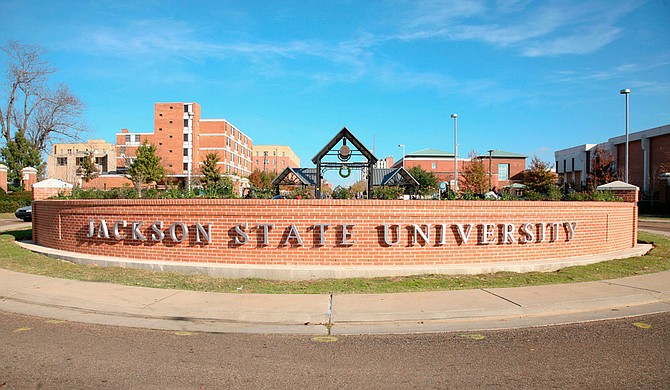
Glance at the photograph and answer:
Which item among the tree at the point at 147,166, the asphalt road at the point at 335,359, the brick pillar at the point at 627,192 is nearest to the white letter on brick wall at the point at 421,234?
the asphalt road at the point at 335,359

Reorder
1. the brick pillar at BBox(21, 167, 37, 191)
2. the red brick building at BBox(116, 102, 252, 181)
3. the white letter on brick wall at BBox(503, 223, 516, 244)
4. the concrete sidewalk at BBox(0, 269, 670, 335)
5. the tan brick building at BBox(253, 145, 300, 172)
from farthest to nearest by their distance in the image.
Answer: the tan brick building at BBox(253, 145, 300, 172), the red brick building at BBox(116, 102, 252, 181), the brick pillar at BBox(21, 167, 37, 191), the white letter on brick wall at BBox(503, 223, 516, 244), the concrete sidewalk at BBox(0, 269, 670, 335)

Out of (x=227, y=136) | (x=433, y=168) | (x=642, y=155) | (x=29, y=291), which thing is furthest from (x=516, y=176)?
(x=29, y=291)

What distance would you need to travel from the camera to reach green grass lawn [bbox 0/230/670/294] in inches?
356

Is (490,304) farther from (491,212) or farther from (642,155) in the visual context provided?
(642,155)

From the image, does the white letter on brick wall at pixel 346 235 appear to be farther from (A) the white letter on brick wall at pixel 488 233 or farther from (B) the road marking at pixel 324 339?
(B) the road marking at pixel 324 339

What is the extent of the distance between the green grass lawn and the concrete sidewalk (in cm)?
46

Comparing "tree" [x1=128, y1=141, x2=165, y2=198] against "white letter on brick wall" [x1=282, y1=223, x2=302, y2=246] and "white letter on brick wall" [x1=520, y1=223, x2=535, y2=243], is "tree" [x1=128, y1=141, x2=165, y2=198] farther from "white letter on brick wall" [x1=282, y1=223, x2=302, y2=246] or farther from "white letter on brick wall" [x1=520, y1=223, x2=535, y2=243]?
"white letter on brick wall" [x1=520, y1=223, x2=535, y2=243]

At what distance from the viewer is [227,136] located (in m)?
96.6

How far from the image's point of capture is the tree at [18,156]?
174 feet

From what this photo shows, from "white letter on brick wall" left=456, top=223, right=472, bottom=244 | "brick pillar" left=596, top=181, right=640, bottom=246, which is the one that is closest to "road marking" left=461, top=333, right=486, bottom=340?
"white letter on brick wall" left=456, top=223, right=472, bottom=244

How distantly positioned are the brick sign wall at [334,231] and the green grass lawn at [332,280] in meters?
0.74

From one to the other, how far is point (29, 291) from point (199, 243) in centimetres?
→ 335

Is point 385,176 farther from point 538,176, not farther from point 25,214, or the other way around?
point 538,176

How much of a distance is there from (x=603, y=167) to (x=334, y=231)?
47433mm
